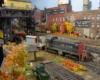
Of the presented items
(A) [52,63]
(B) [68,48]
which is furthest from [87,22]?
(A) [52,63]

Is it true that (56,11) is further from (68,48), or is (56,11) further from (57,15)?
(68,48)

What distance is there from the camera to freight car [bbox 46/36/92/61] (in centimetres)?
1811

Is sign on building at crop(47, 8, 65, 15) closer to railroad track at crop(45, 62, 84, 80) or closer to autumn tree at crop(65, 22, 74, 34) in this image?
autumn tree at crop(65, 22, 74, 34)

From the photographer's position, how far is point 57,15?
1815 inches

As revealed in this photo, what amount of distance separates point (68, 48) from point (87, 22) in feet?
61.4

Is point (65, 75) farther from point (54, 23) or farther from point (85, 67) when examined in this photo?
point (54, 23)

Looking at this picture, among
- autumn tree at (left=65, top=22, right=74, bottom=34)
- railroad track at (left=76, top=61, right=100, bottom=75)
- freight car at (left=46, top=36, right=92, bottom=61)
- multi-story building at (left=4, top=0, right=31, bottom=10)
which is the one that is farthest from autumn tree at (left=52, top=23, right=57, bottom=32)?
railroad track at (left=76, top=61, right=100, bottom=75)

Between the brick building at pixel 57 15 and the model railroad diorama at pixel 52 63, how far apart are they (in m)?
22.4

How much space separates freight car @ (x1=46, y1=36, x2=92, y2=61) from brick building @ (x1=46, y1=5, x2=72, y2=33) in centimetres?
2304

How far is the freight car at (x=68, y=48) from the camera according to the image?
1811cm

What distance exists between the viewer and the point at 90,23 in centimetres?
3375

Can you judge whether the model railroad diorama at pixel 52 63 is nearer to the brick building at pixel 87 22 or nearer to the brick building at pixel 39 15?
the brick building at pixel 87 22

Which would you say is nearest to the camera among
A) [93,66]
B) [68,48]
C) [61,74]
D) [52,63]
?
[61,74]

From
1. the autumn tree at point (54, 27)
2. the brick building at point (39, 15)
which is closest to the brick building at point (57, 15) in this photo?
the autumn tree at point (54, 27)
